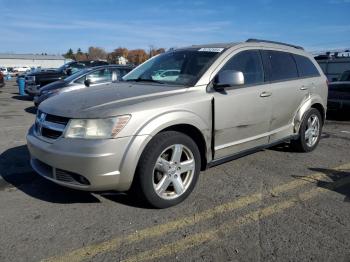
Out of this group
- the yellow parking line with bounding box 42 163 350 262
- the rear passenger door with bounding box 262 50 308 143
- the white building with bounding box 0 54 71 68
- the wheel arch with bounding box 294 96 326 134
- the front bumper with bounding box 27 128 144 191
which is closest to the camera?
the yellow parking line with bounding box 42 163 350 262

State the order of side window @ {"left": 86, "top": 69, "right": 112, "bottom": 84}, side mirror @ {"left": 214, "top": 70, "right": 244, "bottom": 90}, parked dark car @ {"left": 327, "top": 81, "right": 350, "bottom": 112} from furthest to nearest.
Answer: side window @ {"left": 86, "top": 69, "right": 112, "bottom": 84} < parked dark car @ {"left": 327, "top": 81, "right": 350, "bottom": 112} < side mirror @ {"left": 214, "top": 70, "right": 244, "bottom": 90}

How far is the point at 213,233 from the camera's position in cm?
343

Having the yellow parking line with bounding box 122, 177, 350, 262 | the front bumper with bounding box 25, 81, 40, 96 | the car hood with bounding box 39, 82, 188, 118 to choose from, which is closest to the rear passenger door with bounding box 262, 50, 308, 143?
the yellow parking line with bounding box 122, 177, 350, 262

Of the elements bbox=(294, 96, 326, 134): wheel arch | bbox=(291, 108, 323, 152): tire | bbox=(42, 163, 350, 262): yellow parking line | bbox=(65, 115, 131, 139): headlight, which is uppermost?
bbox=(65, 115, 131, 139): headlight

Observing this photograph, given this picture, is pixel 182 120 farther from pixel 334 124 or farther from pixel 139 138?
pixel 334 124

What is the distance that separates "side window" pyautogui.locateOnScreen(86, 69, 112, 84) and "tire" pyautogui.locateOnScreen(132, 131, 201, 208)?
797cm

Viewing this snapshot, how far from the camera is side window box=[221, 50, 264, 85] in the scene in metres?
4.82

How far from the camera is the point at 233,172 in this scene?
5219 millimetres

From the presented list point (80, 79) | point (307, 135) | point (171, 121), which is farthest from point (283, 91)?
point (80, 79)

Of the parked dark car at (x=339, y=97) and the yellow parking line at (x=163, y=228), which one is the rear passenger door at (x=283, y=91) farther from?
the parked dark car at (x=339, y=97)

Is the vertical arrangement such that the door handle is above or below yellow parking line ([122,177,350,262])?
above

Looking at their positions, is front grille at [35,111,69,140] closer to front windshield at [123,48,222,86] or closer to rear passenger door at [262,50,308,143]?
front windshield at [123,48,222,86]

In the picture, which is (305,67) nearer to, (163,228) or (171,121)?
(171,121)

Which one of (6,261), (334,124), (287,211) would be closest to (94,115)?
(6,261)
